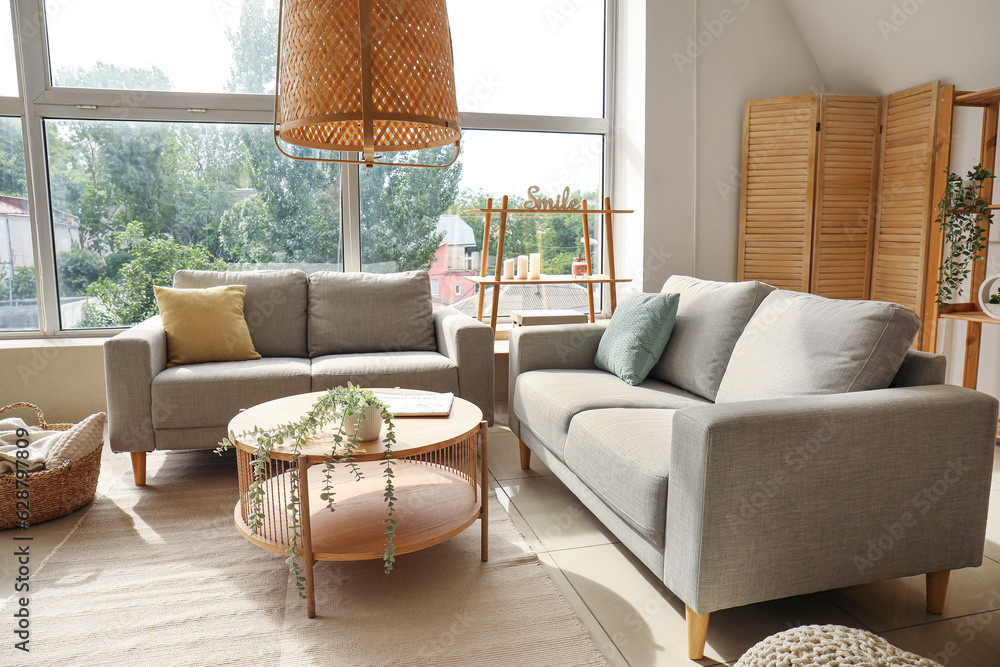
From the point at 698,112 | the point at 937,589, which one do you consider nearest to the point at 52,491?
the point at 937,589

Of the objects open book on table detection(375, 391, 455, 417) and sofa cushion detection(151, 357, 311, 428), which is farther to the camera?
sofa cushion detection(151, 357, 311, 428)

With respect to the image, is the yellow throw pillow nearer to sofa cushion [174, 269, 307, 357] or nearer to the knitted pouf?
sofa cushion [174, 269, 307, 357]

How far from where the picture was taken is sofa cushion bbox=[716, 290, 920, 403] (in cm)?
182

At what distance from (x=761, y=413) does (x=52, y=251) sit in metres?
3.82

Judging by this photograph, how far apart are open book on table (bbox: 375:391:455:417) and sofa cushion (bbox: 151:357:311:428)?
2.08 feet

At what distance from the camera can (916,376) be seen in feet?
6.19

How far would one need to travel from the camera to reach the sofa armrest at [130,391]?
2693 millimetres

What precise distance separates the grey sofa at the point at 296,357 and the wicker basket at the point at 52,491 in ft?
0.77

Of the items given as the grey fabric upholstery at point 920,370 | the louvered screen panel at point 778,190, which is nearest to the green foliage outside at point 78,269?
the louvered screen panel at point 778,190

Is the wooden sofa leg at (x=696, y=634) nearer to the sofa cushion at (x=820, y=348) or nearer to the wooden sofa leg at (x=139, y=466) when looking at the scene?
the sofa cushion at (x=820, y=348)

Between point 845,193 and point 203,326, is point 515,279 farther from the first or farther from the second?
→ point 845,193

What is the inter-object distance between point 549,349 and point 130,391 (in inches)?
68.3

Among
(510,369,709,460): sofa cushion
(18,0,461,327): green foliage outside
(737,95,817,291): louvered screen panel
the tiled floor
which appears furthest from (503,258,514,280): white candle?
the tiled floor

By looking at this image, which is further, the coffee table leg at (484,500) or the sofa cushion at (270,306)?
the sofa cushion at (270,306)
